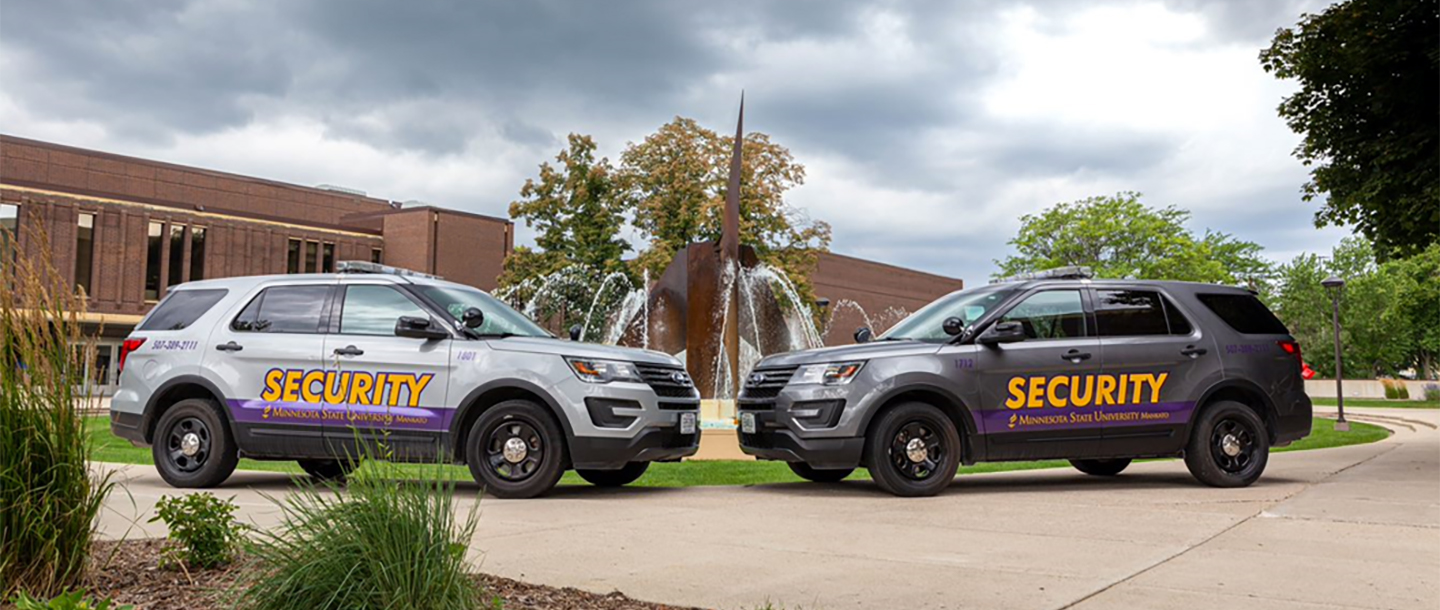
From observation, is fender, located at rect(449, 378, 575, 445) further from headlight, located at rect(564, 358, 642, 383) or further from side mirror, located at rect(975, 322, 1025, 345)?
side mirror, located at rect(975, 322, 1025, 345)

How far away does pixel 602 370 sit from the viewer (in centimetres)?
898

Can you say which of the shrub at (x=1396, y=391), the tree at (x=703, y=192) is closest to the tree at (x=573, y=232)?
the tree at (x=703, y=192)

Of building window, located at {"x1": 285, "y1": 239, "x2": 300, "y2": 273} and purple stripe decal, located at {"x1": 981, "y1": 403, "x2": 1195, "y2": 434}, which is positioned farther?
building window, located at {"x1": 285, "y1": 239, "x2": 300, "y2": 273}

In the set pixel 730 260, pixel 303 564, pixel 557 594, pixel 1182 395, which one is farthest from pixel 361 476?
pixel 730 260

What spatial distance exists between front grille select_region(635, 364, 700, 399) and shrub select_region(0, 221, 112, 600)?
518 cm

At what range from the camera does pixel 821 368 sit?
9.36 metres

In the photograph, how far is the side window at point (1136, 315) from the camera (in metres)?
9.89

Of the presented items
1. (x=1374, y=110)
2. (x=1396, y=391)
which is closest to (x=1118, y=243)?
(x=1396, y=391)

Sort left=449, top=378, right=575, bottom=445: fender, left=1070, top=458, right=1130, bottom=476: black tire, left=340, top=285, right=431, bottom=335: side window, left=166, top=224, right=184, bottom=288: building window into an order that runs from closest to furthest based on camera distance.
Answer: left=449, top=378, right=575, bottom=445: fender < left=340, top=285, right=431, bottom=335: side window < left=1070, top=458, right=1130, bottom=476: black tire < left=166, top=224, right=184, bottom=288: building window

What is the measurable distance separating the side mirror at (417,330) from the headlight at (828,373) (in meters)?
3.09

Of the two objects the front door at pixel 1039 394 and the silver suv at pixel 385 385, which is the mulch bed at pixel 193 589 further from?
the front door at pixel 1039 394

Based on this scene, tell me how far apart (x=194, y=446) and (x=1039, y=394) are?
7532 mm

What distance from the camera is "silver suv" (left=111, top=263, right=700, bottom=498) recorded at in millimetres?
8875

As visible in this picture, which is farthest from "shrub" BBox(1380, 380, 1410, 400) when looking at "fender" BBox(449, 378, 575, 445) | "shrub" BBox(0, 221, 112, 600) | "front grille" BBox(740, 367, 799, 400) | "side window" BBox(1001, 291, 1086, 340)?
"shrub" BBox(0, 221, 112, 600)
